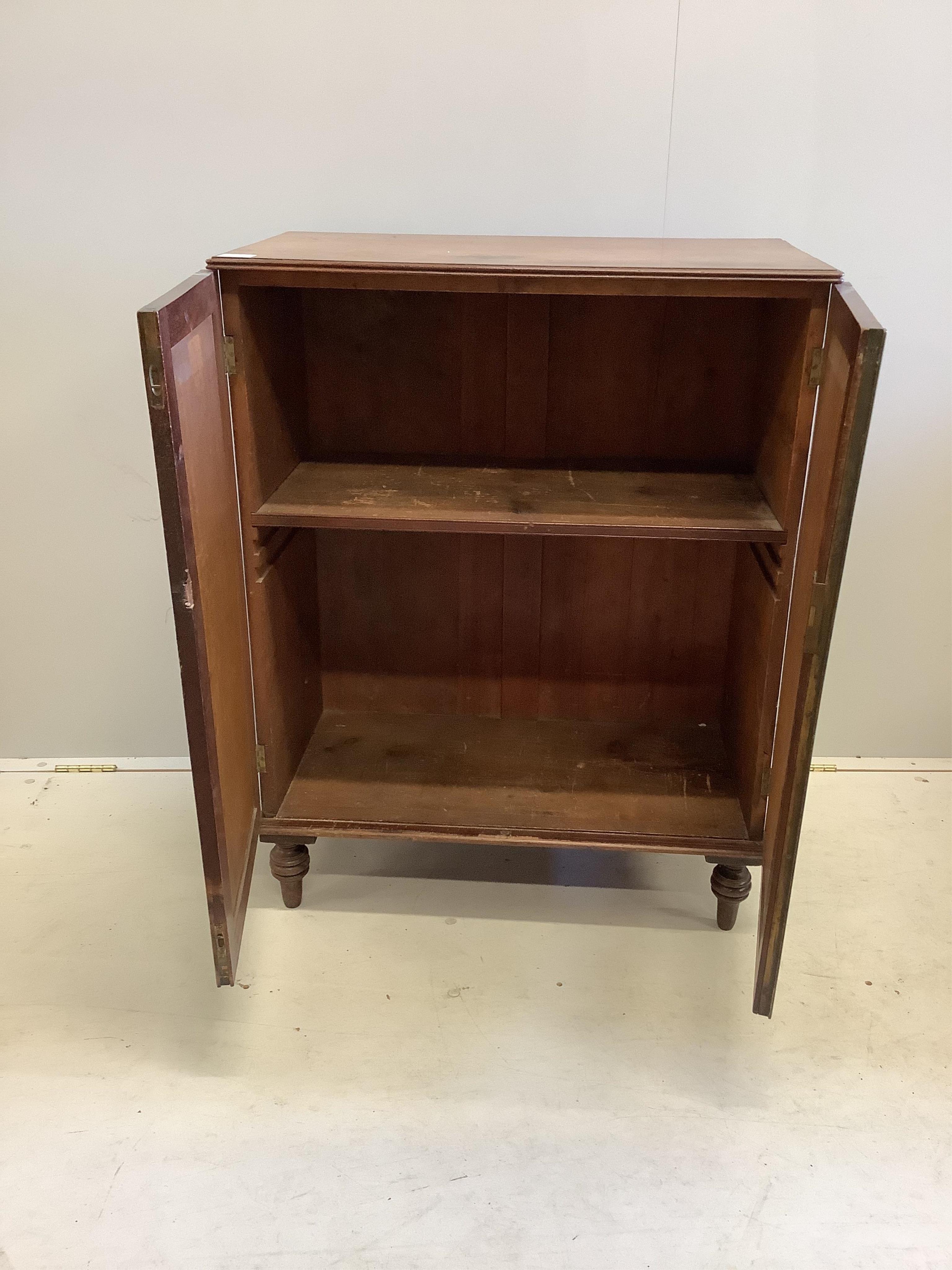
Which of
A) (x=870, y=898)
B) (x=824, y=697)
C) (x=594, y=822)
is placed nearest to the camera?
(x=594, y=822)

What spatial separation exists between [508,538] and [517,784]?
493 millimetres

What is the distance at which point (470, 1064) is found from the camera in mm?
1693

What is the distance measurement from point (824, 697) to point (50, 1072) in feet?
5.85

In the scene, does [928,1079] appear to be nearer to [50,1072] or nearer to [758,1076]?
[758,1076]

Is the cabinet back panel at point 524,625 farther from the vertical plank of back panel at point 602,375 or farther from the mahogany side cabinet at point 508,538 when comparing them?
the vertical plank of back panel at point 602,375

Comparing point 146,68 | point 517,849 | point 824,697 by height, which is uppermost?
point 146,68

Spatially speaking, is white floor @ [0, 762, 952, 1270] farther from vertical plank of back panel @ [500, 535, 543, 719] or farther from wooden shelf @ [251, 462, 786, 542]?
wooden shelf @ [251, 462, 786, 542]

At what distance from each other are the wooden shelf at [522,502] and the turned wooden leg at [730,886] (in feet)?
2.07

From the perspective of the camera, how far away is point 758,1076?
5.49 ft

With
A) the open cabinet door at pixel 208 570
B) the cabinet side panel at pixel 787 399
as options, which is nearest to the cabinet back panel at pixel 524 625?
the cabinet side panel at pixel 787 399

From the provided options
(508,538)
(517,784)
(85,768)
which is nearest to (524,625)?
(508,538)

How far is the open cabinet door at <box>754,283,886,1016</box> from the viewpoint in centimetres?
129

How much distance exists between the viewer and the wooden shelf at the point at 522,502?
1.67 metres

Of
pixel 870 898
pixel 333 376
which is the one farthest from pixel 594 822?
pixel 333 376
